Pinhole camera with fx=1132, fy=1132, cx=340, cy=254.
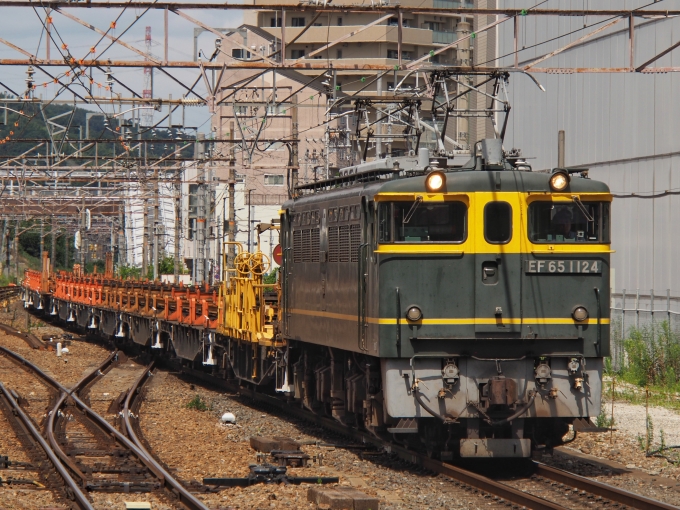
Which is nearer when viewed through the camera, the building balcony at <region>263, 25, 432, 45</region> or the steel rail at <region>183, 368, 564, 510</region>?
the steel rail at <region>183, 368, 564, 510</region>

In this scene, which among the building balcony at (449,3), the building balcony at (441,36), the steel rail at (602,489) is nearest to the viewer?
the steel rail at (602,489)

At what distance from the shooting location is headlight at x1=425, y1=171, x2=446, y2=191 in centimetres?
1227

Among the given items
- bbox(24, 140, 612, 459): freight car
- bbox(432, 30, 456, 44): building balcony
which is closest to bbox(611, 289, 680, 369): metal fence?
bbox(24, 140, 612, 459): freight car

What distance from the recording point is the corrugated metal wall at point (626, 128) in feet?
83.4

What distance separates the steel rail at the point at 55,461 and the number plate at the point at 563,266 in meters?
5.25

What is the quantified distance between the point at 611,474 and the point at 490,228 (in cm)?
304

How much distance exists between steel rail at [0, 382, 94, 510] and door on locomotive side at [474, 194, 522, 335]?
4.47m

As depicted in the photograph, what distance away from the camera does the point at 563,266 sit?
12438 mm

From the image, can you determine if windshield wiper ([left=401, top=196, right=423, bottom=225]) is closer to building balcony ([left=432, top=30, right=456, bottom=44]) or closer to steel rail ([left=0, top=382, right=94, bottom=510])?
steel rail ([left=0, top=382, right=94, bottom=510])

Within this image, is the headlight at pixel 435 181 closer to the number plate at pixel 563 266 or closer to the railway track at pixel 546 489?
the number plate at pixel 563 266

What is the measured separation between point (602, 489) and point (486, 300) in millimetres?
2431

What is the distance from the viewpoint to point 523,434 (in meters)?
12.7

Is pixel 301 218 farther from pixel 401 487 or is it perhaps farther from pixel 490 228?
pixel 401 487

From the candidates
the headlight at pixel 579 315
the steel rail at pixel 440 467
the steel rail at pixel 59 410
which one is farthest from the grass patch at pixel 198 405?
the headlight at pixel 579 315
